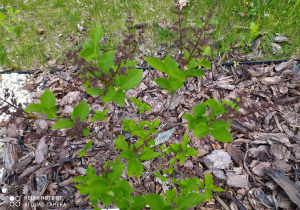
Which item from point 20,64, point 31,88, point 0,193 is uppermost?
point 20,64

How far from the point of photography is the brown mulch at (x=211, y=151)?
201cm

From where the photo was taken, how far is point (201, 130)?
4.44ft

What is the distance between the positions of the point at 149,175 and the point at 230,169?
90 cm

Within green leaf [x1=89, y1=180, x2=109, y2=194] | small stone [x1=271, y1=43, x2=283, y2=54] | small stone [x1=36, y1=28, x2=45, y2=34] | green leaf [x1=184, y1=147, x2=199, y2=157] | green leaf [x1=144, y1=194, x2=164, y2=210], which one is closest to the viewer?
green leaf [x1=89, y1=180, x2=109, y2=194]

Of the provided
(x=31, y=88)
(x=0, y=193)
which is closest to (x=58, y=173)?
(x=0, y=193)

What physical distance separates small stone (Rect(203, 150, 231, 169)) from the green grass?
5.31 feet

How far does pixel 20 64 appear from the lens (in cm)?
337

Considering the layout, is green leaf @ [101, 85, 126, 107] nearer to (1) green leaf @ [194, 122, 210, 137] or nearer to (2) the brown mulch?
(1) green leaf @ [194, 122, 210, 137]

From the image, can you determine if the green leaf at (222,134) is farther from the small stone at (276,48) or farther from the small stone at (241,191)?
the small stone at (276,48)

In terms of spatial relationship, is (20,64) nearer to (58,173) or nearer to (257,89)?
(58,173)

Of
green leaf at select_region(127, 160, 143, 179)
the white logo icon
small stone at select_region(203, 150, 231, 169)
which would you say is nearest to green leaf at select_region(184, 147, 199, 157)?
green leaf at select_region(127, 160, 143, 179)

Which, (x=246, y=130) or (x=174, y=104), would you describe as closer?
(x=246, y=130)

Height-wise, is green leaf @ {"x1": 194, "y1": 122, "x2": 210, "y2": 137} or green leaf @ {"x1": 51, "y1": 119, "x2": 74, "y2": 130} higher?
green leaf @ {"x1": 51, "y1": 119, "x2": 74, "y2": 130}

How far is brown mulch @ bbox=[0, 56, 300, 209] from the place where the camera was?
2010 millimetres
